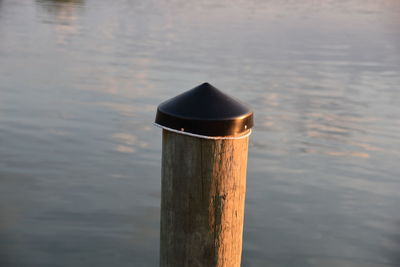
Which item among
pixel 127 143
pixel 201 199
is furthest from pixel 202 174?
pixel 127 143

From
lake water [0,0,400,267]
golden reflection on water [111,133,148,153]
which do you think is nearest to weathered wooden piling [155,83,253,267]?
lake water [0,0,400,267]

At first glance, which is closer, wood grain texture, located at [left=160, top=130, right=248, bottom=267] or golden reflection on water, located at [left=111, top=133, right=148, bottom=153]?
wood grain texture, located at [left=160, top=130, right=248, bottom=267]

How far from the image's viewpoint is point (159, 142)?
877 centimetres

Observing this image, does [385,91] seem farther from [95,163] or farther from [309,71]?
[95,163]

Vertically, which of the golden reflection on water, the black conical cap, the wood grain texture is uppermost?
the black conical cap

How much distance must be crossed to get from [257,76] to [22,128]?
19.6ft

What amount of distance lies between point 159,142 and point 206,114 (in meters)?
5.72

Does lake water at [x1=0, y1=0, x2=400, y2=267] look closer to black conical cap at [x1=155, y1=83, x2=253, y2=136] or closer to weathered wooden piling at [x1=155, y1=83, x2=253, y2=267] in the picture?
weathered wooden piling at [x1=155, y1=83, x2=253, y2=267]

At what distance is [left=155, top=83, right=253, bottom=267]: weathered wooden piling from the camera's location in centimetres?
307

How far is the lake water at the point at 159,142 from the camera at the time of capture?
5984 mm

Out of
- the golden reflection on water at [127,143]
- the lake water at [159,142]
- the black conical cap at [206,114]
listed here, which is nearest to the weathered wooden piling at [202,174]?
the black conical cap at [206,114]

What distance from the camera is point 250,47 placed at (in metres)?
17.8

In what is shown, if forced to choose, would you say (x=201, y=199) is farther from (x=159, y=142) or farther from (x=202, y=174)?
(x=159, y=142)

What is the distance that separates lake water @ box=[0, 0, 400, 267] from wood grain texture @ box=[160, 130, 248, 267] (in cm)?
236
